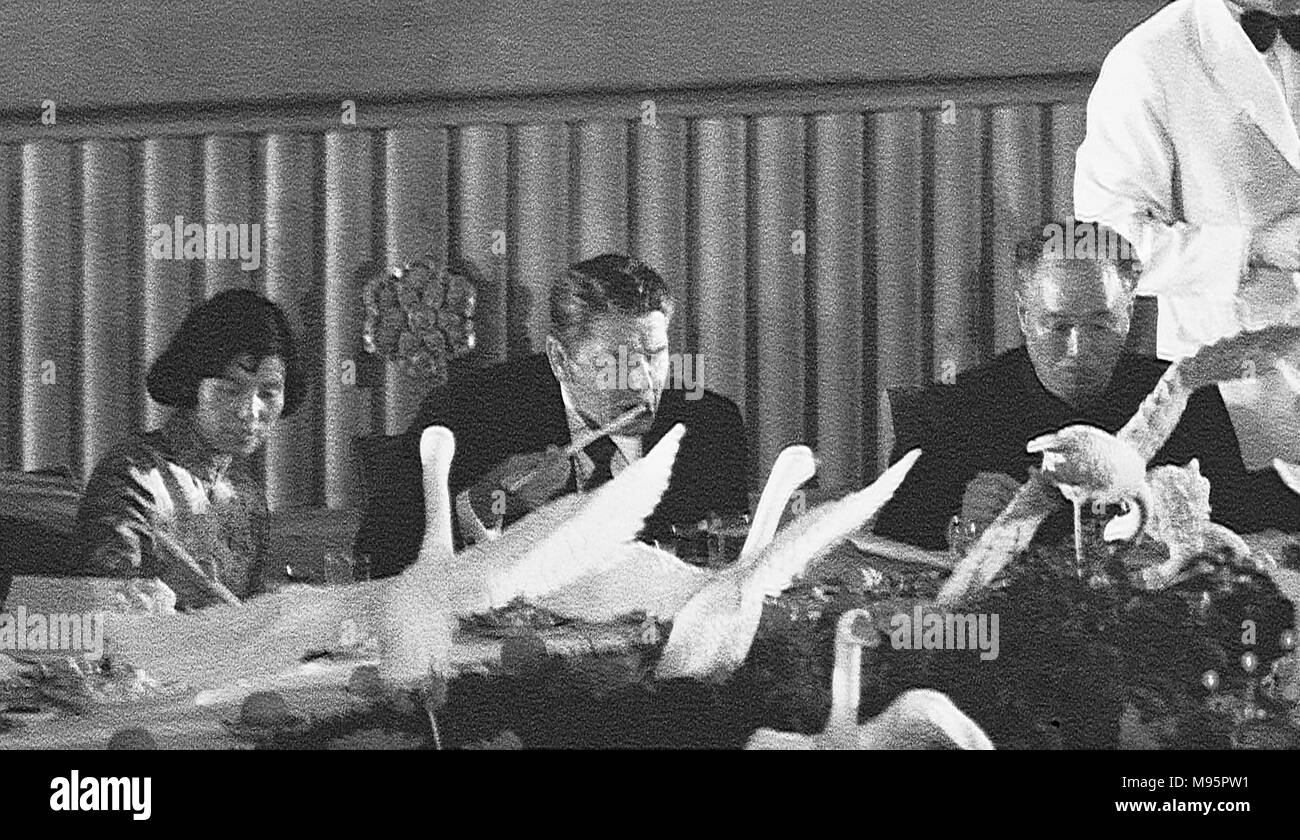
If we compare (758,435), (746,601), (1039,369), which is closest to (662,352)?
(758,435)

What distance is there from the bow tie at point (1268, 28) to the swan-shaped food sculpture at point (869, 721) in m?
1.37

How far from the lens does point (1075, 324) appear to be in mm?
2910

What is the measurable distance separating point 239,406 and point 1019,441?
1553 mm

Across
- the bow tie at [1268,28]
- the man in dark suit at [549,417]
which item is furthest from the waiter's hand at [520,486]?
the bow tie at [1268,28]

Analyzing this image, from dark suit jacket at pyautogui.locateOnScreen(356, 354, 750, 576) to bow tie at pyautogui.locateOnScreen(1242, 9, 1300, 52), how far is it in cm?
128

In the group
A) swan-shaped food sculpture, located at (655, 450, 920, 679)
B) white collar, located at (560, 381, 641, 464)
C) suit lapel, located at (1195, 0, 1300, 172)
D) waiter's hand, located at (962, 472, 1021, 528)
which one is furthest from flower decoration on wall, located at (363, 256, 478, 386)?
suit lapel, located at (1195, 0, 1300, 172)

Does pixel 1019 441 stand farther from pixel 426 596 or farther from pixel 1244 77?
pixel 426 596

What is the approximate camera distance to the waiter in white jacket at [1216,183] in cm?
292

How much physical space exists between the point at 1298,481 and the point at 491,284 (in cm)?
163

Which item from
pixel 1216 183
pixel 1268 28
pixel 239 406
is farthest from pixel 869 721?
pixel 1268 28

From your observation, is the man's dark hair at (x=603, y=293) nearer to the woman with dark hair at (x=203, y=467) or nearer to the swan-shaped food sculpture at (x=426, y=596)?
the swan-shaped food sculpture at (x=426, y=596)

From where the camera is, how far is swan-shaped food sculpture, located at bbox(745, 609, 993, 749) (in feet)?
9.54

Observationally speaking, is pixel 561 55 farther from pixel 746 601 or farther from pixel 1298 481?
pixel 1298 481

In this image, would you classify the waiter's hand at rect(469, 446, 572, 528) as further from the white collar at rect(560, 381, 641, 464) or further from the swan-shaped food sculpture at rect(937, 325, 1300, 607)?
the swan-shaped food sculpture at rect(937, 325, 1300, 607)
